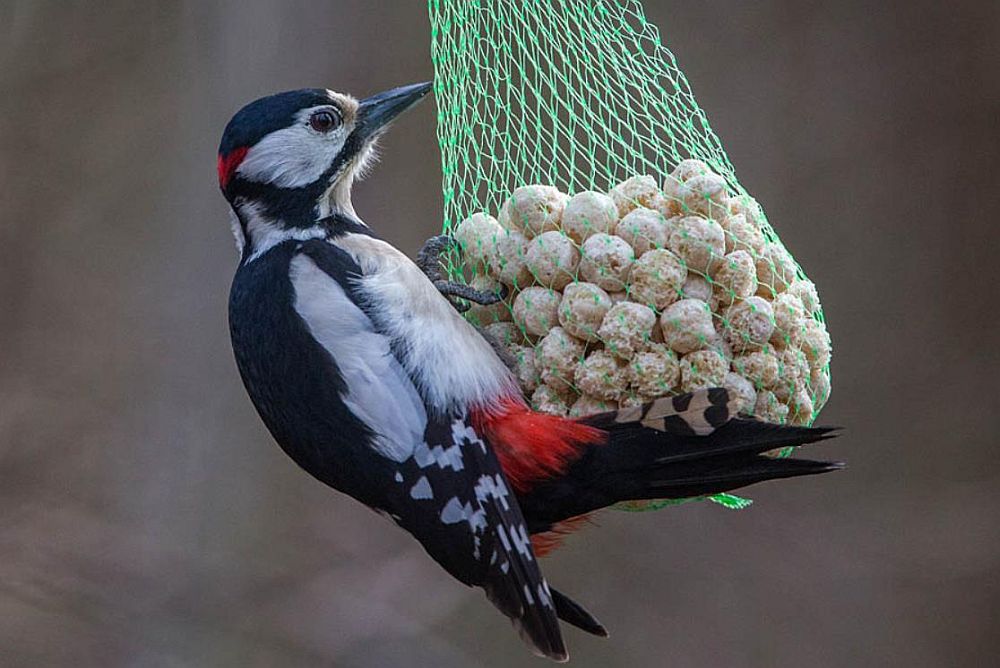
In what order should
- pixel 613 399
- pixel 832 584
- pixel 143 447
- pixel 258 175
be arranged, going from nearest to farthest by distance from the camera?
pixel 613 399 < pixel 258 175 < pixel 143 447 < pixel 832 584

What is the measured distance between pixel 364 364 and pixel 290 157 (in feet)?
1.57

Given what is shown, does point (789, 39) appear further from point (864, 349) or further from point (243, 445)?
point (243, 445)

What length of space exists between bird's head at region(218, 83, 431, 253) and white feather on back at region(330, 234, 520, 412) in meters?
0.22

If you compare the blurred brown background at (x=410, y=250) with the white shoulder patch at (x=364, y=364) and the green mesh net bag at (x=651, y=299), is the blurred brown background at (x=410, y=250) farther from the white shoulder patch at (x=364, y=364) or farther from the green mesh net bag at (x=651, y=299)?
the green mesh net bag at (x=651, y=299)

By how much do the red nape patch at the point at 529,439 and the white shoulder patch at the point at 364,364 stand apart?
0.41 ft

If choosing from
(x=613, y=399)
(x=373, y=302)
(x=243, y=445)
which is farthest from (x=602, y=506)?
(x=243, y=445)

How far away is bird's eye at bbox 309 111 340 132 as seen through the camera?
8.68 ft

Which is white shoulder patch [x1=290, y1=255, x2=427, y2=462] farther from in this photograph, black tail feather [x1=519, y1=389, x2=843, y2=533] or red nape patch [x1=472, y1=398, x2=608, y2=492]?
black tail feather [x1=519, y1=389, x2=843, y2=533]

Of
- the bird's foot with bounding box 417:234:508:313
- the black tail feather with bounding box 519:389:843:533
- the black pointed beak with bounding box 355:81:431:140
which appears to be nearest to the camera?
the black tail feather with bounding box 519:389:843:533

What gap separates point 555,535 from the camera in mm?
2459

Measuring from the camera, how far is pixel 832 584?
14.9 feet

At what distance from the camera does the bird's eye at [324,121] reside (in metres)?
2.64

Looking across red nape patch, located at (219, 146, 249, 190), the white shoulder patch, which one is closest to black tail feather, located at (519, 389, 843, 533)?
the white shoulder patch

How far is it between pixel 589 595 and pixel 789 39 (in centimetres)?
203
